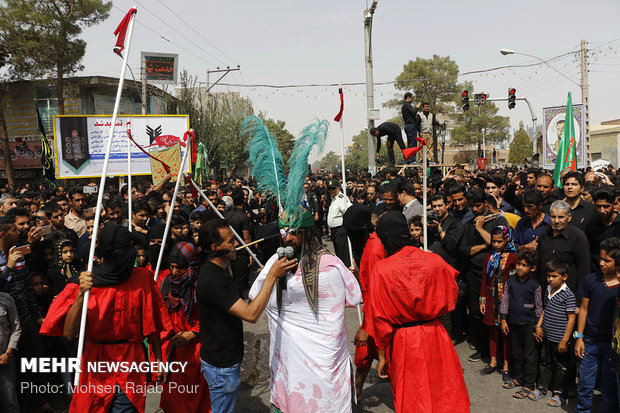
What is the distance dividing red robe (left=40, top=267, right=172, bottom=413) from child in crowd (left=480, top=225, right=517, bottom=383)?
3.70 metres

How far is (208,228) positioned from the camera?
362 centimetres

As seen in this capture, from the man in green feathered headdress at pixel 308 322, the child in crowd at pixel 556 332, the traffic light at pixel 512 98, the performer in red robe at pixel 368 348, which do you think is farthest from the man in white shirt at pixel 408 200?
the traffic light at pixel 512 98

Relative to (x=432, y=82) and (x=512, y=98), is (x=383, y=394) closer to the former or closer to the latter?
(x=512, y=98)

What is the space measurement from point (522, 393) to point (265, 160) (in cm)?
348

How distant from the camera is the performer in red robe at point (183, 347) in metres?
4.25

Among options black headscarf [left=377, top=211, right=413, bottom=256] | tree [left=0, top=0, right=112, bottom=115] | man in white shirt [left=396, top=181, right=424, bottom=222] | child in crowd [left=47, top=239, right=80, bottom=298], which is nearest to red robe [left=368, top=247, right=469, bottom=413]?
black headscarf [left=377, top=211, right=413, bottom=256]

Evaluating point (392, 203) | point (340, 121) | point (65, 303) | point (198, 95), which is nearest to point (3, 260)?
point (65, 303)

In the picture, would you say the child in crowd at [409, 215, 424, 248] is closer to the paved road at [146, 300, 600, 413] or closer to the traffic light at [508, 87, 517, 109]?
the paved road at [146, 300, 600, 413]

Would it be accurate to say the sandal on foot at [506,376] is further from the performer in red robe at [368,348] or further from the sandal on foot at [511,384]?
the performer in red robe at [368,348]

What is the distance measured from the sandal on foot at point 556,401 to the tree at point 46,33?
2604 centimetres

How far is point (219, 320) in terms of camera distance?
3.48 metres

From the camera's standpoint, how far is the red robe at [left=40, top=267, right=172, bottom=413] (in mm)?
3443

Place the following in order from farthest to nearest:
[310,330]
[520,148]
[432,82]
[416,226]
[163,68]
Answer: [520,148], [432,82], [163,68], [416,226], [310,330]

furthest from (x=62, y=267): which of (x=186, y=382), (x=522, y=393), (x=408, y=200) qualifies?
(x=522, y=393)
